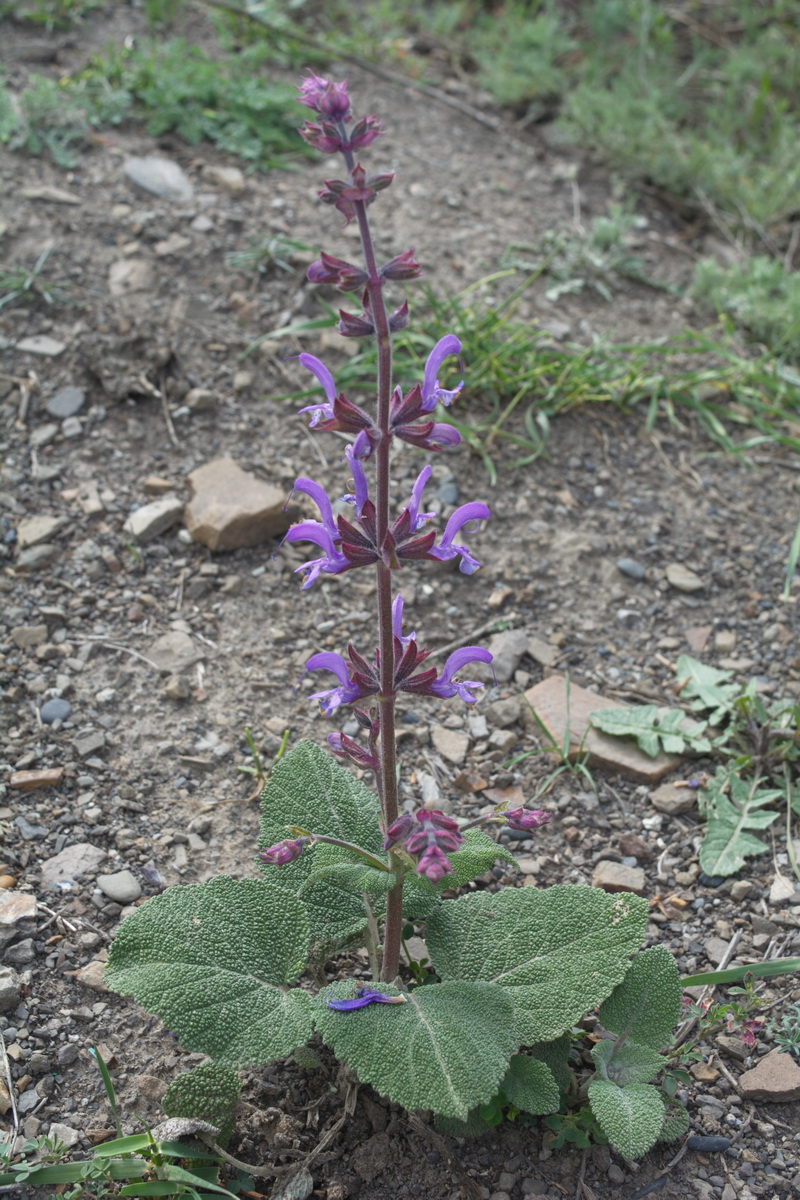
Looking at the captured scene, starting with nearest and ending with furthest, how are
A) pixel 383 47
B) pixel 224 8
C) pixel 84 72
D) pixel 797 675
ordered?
pixel 797 675
pixel 84 72
pixel 224 8
pixel 383 47

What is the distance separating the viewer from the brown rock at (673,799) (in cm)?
272

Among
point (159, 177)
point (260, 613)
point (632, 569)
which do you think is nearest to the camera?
point (260, 613)

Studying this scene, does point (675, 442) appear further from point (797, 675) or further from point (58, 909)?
point (58, 909)

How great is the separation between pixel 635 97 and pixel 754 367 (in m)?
2.00

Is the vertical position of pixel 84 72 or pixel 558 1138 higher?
pixel 84 72

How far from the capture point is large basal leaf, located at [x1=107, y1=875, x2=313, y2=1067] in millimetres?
1858

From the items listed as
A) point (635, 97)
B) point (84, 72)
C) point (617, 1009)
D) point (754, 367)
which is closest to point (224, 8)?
point (84, 72)

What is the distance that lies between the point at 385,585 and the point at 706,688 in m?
1.44

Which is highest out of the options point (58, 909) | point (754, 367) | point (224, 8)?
point (224, 8)

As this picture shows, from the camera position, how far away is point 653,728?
2.79m

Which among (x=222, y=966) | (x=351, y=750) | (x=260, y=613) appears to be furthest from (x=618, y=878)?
(x=260, y=613)

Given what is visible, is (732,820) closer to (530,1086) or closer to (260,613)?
(530,1086)

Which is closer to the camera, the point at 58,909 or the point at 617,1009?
the point at 617,1009

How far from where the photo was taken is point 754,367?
3889 millimetres
